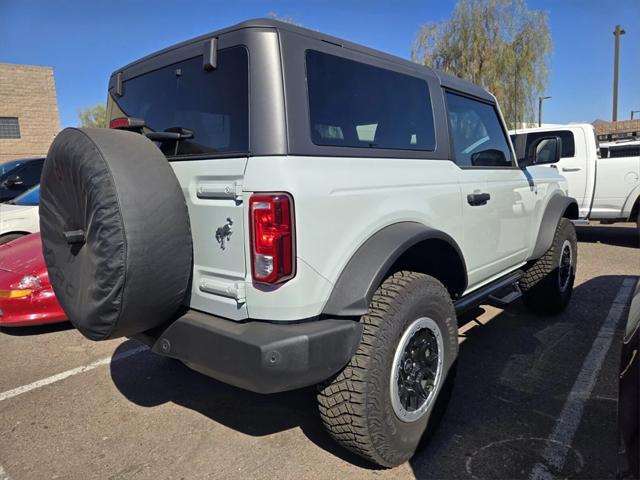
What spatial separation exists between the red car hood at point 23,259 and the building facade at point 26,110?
23531 millimetres

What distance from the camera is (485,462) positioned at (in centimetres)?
244

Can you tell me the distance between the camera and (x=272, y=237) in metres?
1.95

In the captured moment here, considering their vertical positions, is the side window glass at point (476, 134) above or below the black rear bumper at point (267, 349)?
above

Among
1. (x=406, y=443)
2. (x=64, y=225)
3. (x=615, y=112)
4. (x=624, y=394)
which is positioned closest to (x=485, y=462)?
(x=406, y=443)

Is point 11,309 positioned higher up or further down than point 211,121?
further down

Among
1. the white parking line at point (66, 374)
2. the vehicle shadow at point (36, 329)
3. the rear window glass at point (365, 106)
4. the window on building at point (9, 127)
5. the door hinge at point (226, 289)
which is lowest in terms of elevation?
the white parking line at point (66, 374)

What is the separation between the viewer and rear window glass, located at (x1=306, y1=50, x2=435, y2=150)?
2.22 metres

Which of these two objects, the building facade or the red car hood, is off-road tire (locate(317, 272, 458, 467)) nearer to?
the red car hood

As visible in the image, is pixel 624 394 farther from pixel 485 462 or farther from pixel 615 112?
pixel 615 112

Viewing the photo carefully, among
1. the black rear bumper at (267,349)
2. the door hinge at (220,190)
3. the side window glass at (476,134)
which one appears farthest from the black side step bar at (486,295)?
the door hinge at (220,190)

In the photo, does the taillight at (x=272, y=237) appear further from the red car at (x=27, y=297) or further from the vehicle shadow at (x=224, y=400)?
the red car at (x=27, y=297)

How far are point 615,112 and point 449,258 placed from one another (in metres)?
31.4

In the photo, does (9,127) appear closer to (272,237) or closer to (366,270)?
(272,237)

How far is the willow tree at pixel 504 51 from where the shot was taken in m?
18.0
